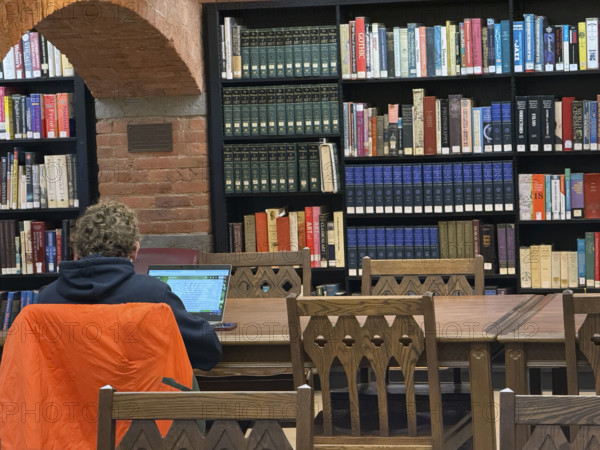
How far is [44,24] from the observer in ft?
14.3

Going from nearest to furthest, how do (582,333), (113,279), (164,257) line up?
1. (113,279)
2. (582,333)
3. (164,257)

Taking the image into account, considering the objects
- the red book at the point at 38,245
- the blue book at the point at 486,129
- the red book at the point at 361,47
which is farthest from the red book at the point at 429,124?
the red book at the point at 38,245

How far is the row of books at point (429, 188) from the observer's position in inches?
199

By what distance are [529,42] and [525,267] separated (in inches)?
47.3

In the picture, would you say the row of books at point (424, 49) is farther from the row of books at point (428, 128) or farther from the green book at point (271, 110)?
the green book at point (271, 110)

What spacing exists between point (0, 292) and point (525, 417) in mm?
4335

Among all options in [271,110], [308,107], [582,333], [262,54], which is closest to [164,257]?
[271,110]

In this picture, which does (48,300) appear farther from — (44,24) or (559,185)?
(559,185)

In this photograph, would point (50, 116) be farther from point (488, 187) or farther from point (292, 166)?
point (488, 187)

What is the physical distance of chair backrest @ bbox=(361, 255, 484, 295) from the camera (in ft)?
12.6

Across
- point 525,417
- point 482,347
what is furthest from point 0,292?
point 525,417

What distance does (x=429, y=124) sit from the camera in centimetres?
506

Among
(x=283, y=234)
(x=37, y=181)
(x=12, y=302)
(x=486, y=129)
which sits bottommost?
(x=12, y=302)

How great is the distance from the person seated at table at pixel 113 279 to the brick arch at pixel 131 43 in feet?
4.40
